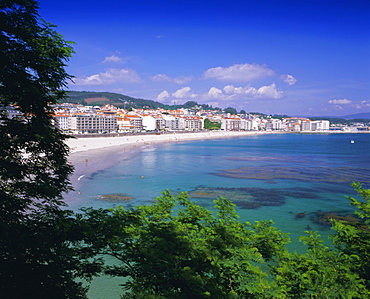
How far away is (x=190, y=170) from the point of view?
39594mm

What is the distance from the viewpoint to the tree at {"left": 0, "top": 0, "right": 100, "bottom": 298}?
630 centimetres

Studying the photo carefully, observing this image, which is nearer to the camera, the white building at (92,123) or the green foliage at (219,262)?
the green foliage at (219,262)

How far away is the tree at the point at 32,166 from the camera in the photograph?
248 inches

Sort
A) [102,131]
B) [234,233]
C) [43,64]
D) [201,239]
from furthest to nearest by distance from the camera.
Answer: [102,131] → [234,233] → [201,239] → [43,64]

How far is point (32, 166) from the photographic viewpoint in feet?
24.6

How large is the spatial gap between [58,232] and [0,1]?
212 inches

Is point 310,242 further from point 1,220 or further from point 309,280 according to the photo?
point 1,220

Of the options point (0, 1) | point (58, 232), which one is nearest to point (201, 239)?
point (58, 232)

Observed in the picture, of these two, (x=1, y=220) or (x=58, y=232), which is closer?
(x=1, y=220)

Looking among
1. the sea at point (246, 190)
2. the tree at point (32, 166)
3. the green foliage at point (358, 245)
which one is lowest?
the sea at point (246, 190)

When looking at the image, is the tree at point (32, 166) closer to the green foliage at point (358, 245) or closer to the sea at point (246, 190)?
the sea at point (246, 190)

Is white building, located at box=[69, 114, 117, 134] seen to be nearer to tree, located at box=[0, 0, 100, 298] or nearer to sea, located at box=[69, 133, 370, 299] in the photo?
sea, located at box=[69, 133, 370, 299]

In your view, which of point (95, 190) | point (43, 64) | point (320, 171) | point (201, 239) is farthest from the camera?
point (320, 171)

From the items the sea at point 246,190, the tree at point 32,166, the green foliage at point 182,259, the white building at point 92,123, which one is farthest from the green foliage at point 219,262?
the white building at point 92,123
